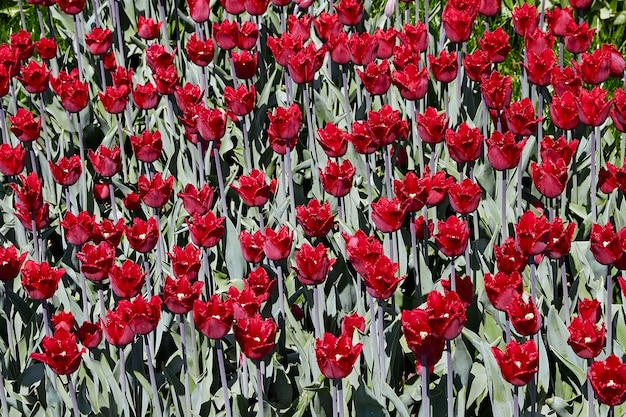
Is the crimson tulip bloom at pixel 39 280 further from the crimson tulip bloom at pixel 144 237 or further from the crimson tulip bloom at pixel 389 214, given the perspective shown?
the crimson tulip bloom at pixel 389 214

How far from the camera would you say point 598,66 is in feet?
9.62

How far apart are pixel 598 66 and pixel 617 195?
400 millimetres

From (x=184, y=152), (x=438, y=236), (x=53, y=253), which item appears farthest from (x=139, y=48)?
(x=438, y=236)

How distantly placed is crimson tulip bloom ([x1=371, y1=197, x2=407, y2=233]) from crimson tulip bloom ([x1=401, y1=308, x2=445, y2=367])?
0.40 meters

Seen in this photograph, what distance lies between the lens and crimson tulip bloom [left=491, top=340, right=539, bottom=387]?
5.97ft

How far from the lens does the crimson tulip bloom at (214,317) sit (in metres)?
1.97

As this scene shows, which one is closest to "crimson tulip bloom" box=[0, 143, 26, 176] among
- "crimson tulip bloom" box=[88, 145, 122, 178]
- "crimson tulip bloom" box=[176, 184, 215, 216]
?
"crimson tulip bloom" box=[88, 145, 122, 178]

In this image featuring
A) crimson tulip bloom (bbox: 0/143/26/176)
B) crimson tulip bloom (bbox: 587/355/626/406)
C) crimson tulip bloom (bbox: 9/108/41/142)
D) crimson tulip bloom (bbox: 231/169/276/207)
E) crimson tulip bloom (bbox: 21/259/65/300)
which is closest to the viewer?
crimson tulip bloom (bbox: 587/355/626/406)

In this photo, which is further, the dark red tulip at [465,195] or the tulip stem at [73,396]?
the dark red tulip at [465,195]

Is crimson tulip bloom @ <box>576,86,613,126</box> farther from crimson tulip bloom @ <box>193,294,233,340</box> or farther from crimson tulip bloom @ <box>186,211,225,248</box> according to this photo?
crimson tulip bloom @ <box>193,294,233,340</box>

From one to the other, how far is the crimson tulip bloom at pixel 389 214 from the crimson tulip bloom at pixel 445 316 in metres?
0.40

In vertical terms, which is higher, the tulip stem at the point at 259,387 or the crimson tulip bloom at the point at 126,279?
the crimson tulip bloom at the point at 126,279

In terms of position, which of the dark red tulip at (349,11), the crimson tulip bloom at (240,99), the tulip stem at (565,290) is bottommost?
the tulip stem at (565,290)

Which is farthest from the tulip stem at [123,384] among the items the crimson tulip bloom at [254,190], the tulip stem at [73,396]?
the crimson tulip bloom at [254,190]
